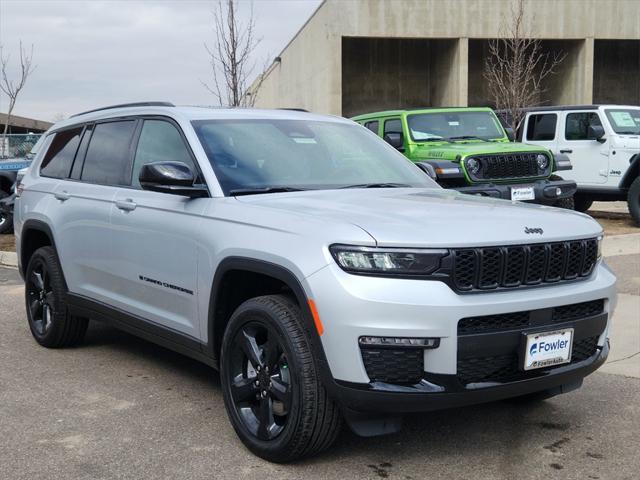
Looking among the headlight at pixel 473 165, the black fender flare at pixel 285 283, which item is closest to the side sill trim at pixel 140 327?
the black fender flare at pixel 285 283

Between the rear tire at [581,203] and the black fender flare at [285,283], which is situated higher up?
the black fender flare at [285,283]

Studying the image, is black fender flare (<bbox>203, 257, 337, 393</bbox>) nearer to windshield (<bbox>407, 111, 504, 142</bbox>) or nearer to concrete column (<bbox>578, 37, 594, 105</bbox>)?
windshield (<bbox>407, 111, 504, 142</bbox>)

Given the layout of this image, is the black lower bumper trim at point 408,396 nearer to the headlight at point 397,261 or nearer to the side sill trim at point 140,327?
the headlight at point 397,261

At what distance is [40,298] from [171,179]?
2.61 meters

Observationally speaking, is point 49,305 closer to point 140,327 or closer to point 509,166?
point 140,327

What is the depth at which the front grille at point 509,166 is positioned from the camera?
37.4 feet

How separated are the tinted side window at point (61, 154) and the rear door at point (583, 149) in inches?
407

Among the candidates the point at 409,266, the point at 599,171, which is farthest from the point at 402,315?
the point at 599,171

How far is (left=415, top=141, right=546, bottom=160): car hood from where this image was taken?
11.4 meters

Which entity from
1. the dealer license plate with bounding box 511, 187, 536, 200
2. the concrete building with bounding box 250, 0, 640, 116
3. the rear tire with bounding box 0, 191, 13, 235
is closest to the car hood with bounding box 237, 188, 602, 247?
the dealer license plate with bounding box 511, 187, 536, 200

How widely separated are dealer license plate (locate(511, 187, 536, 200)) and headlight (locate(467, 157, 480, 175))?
21.6 inches

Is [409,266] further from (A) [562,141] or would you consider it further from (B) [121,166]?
(A) [562,141]

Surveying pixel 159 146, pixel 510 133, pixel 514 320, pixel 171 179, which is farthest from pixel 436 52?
pixel 514 320

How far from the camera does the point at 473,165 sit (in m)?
11.3
